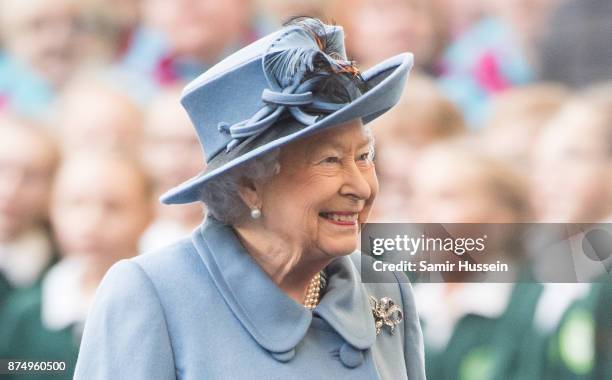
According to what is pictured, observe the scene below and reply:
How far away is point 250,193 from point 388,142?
1533 millimetres

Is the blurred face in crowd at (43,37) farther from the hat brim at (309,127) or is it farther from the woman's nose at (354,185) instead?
the woman's nose at (354,185)

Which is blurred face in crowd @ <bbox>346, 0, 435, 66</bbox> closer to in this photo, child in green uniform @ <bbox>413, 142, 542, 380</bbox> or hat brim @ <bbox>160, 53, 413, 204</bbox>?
child in green uniform @ <bbox>413, 142, 542, 380</bbox>

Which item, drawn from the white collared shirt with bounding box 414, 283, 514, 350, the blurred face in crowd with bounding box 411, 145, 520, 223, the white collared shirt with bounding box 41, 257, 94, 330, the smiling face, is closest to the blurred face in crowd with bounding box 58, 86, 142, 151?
the white collared shirt with bounding box 41, 257, 94, 330

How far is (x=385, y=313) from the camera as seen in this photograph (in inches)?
77.8

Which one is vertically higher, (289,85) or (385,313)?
(289,85)

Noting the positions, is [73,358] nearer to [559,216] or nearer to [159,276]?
[559,216]

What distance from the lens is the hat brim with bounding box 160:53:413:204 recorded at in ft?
5.71

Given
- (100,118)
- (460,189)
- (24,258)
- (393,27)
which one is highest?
(393,27)

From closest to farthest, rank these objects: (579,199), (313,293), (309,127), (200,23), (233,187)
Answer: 1. (309,127)
2. (233,187)
3. (313,293)
4. (579,199)
5. (200,23)

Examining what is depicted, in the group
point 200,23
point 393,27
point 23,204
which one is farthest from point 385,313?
point 23,204

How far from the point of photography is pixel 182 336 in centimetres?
178

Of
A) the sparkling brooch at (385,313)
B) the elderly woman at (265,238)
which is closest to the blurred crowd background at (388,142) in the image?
the sparkling brooch at (385,313)

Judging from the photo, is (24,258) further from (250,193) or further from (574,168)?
(250,193)

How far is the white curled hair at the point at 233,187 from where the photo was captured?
1807 millimetres
